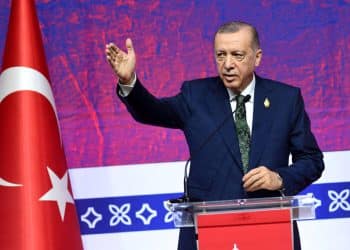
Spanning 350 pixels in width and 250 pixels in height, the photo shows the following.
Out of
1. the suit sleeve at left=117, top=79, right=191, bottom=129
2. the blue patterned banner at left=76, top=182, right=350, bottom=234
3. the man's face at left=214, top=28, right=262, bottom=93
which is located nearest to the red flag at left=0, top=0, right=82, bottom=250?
the blue patterned banner at left=76, top=182, right=350, bottom=234

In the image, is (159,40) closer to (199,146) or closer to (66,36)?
(66,36)

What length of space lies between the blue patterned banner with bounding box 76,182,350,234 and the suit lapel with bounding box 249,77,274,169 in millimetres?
1080

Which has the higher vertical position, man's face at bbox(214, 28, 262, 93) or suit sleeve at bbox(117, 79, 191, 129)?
man's face at bbox(214, 28, 262, 93)

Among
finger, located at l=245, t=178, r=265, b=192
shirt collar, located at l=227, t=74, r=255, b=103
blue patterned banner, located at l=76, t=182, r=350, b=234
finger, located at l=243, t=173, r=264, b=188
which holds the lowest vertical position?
blue patterned banner, located at l=76, t=182, r=350, b=234

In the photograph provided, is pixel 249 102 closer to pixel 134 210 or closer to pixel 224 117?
pixel 224 117

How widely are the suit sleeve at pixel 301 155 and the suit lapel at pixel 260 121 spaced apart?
0.25ft

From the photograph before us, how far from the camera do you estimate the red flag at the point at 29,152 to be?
2.91 m

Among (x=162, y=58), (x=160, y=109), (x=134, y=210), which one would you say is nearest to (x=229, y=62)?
(x=160, y=109)

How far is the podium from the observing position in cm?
191

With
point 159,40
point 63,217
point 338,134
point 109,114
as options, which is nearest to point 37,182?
point 63,217

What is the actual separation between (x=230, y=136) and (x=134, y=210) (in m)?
1.18

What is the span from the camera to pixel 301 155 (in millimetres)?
2303

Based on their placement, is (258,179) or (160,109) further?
(160,109)

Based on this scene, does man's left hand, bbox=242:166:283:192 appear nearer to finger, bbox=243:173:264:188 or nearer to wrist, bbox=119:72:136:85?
finger, bbox=243:173:264:188
